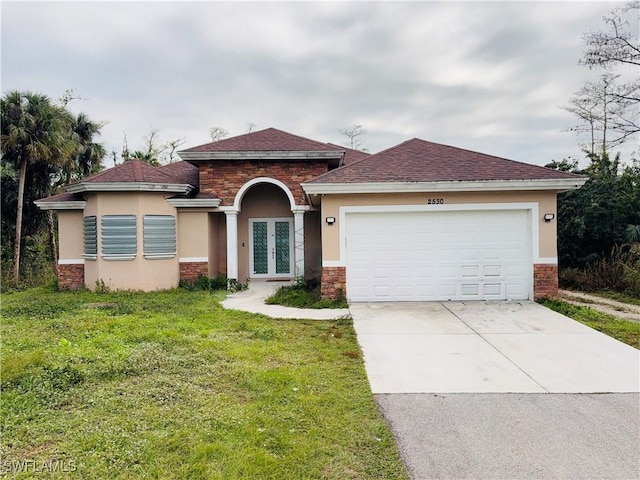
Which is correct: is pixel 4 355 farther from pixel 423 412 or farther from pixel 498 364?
pixel 498 364

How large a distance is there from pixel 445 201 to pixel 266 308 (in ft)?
16.9

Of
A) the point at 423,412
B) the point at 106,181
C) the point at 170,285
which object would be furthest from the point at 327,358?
the point at 106,181

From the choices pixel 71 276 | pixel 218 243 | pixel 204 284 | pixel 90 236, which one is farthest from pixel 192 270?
pixel 71 276

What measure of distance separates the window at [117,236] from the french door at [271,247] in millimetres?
4229

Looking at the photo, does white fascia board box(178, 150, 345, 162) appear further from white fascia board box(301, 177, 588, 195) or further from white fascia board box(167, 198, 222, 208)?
white fascia board box(301, 177, 588, 195)

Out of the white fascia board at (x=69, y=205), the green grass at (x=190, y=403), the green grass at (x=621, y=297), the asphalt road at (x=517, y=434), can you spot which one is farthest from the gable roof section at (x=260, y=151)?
the asphalt road at (x=517, y=434)

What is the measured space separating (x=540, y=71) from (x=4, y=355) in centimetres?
1659

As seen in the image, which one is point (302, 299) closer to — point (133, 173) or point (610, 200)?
point (133, 173)

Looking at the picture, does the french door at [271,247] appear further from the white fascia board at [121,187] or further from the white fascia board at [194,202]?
the white fascia board at [121,187]

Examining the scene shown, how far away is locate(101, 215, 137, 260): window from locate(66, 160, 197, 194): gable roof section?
854mm

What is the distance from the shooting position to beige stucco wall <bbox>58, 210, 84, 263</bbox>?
12391mm

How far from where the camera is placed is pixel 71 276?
40.6 ft

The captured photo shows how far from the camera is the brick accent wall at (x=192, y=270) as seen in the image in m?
12.3

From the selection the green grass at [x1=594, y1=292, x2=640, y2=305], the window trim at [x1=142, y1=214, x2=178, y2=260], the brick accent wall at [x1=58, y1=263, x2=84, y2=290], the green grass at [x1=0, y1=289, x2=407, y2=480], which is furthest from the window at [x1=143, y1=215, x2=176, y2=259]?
the green grass at [x1=594, y1=292, x2=640, y2=305]
